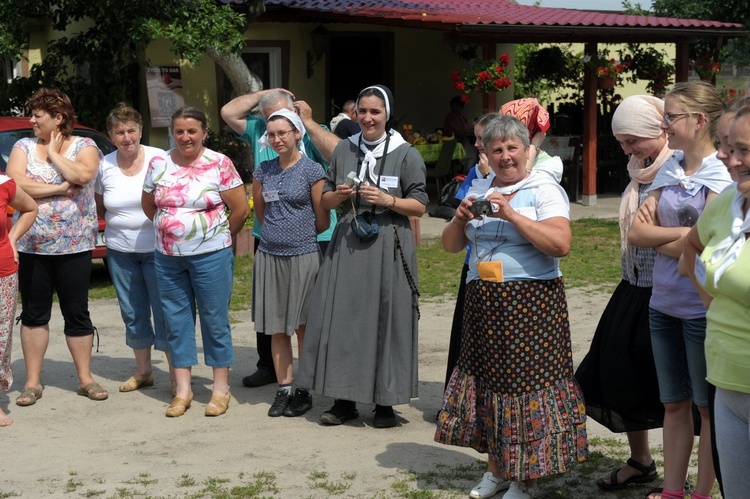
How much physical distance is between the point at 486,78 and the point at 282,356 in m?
8.94

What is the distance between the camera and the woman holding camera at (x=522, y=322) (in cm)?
438

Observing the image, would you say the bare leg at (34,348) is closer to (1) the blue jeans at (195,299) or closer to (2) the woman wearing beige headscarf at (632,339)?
(1) the blue jeans at (195,299)

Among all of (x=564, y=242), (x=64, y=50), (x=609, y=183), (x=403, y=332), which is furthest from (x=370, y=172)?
(x=609, y=183)

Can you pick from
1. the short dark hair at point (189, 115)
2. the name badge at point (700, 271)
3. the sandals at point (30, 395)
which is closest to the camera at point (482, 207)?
the name badge at point (700, 271)

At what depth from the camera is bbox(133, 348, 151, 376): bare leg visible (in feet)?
21.5

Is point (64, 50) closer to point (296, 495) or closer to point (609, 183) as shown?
→ point (609, 183)

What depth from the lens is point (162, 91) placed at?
1380 centimetres

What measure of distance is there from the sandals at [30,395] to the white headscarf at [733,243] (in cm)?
443

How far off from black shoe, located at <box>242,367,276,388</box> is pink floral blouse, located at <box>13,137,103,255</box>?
4.30 feet

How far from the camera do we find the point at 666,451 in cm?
424

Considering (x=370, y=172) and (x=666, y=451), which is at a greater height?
(x=370, y=172)

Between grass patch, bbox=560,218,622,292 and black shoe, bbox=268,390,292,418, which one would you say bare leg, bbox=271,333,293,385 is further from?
grass patch, bbox=560,218,622,292

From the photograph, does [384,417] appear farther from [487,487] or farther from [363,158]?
[363,158]

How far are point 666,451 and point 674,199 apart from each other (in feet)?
3.40
